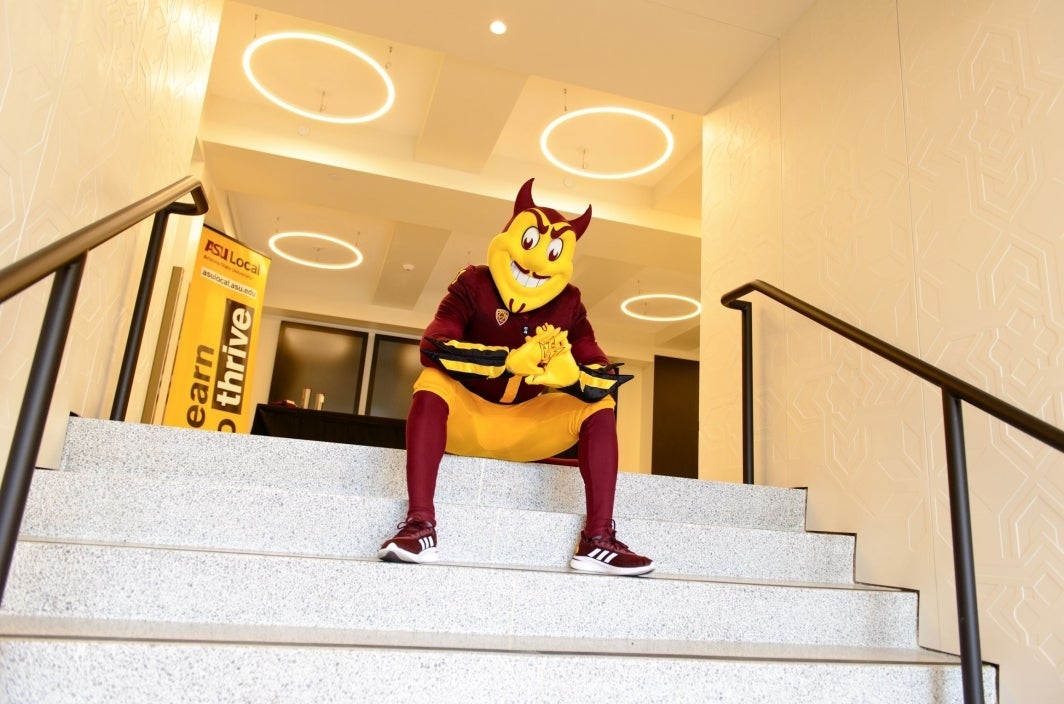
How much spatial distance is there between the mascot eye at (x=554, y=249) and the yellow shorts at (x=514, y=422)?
0.44 meters

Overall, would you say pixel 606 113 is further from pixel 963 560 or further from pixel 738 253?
pixel 963 560

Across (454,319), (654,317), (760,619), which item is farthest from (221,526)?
(654,317)

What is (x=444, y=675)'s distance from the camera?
1313 millimetres

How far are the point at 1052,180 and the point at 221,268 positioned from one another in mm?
4640

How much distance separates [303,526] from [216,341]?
11.1 ft

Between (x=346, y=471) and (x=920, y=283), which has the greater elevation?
(x=920, y=283)

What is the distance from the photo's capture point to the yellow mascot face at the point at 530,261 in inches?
83.1

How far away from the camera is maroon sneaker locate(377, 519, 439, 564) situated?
5.40ft

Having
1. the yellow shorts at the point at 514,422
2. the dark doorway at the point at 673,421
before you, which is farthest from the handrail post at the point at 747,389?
the dark doorway at the point at 673,421

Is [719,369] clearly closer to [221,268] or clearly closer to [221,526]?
[221,526]

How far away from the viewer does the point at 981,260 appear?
2.00 metres

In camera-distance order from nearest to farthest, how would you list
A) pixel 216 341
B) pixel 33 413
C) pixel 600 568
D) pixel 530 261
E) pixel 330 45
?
1. pixel 33 413
2. pixel 600 568
3. pixel 530 261
4. pixel 330 45
5. pixel 216 341

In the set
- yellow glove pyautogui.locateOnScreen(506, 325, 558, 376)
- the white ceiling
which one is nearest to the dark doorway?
the white ceiling

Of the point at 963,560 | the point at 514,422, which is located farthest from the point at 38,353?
the point at 963,560
